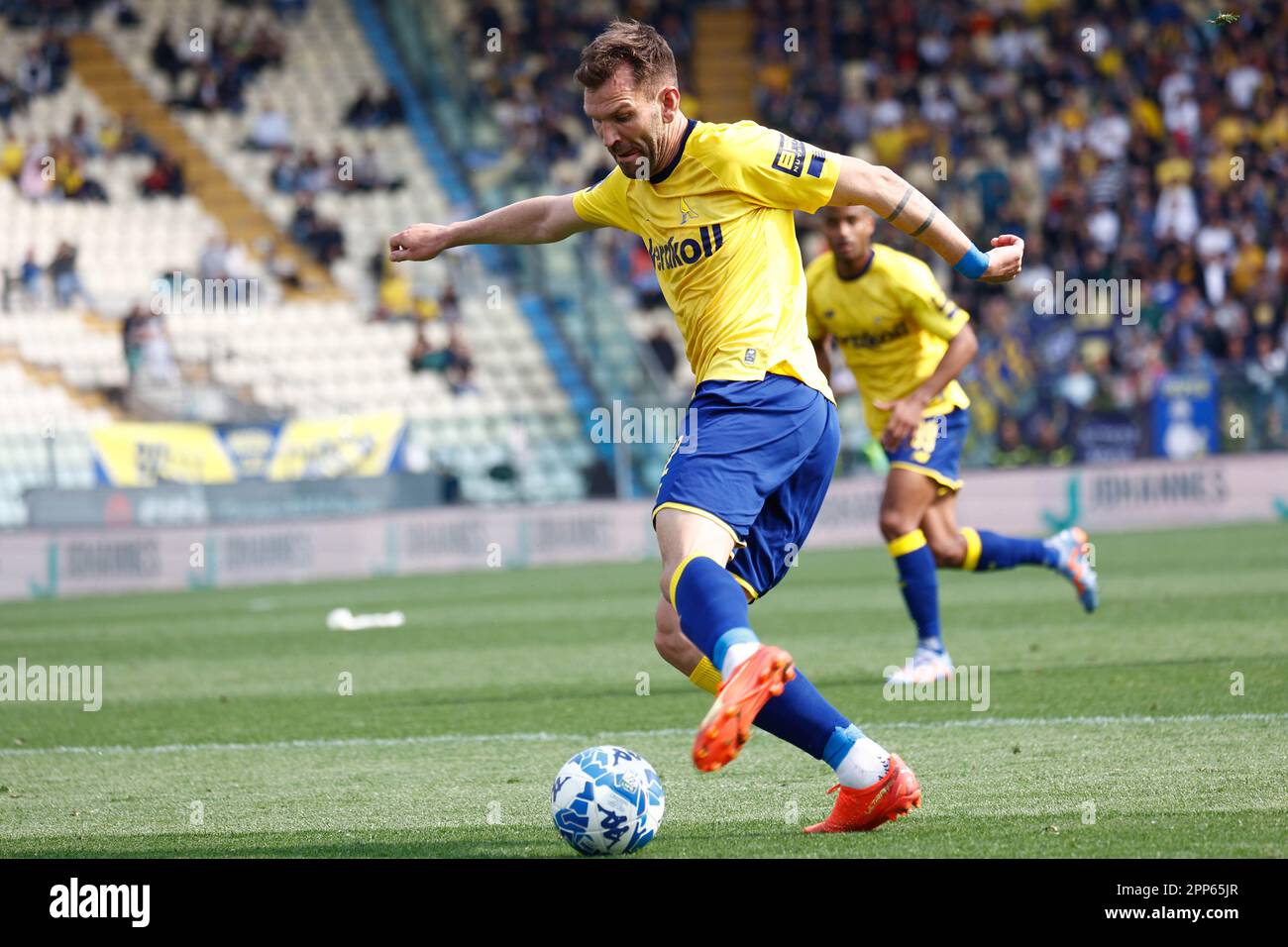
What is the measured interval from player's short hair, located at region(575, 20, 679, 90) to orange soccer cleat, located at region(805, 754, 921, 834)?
6.56ft

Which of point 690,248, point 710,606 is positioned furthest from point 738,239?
point 710,606

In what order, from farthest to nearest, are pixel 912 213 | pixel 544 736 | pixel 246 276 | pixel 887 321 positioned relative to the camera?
pixel 246 276 → pixel 887 321 → pixel 544 736 → pixel 912 213

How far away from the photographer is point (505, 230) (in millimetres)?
5582

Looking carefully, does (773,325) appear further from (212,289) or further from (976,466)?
(212,289)

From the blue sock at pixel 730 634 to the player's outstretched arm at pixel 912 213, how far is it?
1.14 metres

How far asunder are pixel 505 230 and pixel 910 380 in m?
3.75

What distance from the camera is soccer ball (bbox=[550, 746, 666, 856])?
15.6 feet

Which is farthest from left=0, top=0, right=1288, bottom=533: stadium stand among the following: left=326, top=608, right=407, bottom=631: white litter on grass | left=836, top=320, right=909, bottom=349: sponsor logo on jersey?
left=836, top=320, right=909, bottom=349: sponsor logo on jersey

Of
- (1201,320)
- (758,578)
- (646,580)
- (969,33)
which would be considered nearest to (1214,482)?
(1201,320)

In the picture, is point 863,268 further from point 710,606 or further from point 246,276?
point 246,276

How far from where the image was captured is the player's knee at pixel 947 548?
8.95 meters

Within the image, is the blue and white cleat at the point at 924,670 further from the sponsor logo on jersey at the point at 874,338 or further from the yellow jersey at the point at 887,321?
the sponsor logo on jersey at the point at 874,338
